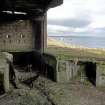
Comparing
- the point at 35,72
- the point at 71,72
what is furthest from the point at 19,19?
the point at 71,72

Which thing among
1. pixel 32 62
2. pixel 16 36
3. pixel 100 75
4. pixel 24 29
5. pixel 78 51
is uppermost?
pixel 24 29

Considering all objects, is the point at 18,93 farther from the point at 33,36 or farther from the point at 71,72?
the point at 33,36

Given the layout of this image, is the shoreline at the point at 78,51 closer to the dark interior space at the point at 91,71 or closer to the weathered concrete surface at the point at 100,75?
the dark interior space at the point at 91,71

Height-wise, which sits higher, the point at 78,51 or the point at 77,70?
the point at 78,51

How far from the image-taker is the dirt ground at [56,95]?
22.2ft

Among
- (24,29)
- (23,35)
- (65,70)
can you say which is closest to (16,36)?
(23,35)

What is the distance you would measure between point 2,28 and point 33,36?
5.40 feet

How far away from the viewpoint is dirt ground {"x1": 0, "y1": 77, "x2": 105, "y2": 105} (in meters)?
6.75

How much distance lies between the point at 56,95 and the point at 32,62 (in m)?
4.90

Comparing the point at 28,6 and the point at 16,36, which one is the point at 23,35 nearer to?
the point at 16,36

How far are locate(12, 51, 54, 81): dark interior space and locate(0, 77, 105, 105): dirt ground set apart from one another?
5.24ft

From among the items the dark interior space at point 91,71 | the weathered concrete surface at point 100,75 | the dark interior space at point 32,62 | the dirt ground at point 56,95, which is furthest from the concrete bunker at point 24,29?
the weathered concrete surface at point 100,75

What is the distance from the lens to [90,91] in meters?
7.91

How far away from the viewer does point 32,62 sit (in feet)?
39.5
